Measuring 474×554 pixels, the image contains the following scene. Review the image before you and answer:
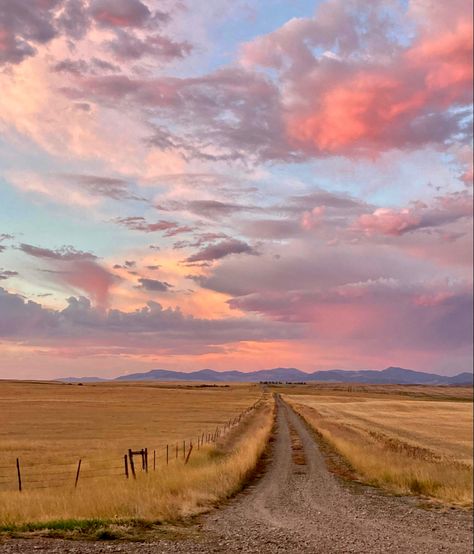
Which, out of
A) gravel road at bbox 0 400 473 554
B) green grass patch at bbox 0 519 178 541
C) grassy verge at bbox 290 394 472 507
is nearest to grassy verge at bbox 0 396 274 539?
green grass patch at bbox 0 519 178 541

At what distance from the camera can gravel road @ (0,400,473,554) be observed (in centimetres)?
1511

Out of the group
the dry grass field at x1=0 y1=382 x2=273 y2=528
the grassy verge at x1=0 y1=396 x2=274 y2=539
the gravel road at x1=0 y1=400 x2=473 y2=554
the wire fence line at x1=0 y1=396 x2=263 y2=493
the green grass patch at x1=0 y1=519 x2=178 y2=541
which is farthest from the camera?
the wire fence line at x1=0 y1=396 x2=263 y2=493

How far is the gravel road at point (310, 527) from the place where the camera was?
15.1 m

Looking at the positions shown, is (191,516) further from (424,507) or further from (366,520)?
(424,507)

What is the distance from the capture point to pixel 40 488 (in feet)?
84.2

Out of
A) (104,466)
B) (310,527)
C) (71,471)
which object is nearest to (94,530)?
(310,527)

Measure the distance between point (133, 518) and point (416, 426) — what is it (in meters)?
61.2

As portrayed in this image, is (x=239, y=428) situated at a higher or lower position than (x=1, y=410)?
lower

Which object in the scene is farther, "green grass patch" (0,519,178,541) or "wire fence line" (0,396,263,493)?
"wire fence line" (0,396,263,493)

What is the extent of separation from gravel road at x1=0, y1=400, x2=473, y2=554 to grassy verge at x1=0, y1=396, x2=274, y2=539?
3.08 ft

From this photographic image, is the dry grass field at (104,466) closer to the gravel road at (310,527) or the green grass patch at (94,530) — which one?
the green grass patch at (94,530)

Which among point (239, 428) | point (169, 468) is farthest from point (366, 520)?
point (239, 428)

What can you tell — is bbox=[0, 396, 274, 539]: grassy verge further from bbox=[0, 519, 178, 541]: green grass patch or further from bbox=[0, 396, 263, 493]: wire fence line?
bbox=[0, 396, 263, 493]: wire fence line

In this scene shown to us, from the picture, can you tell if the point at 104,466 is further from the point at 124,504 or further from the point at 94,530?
the point at 94,530
